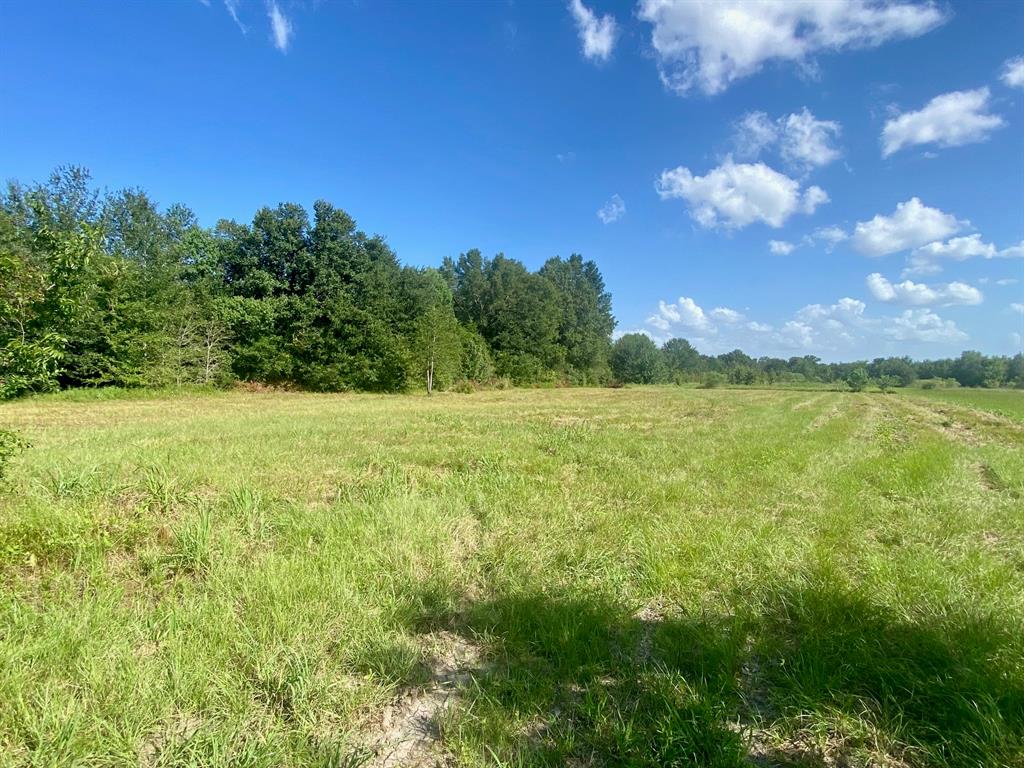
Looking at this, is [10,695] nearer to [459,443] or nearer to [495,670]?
[495,670]

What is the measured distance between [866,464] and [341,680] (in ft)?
33.7

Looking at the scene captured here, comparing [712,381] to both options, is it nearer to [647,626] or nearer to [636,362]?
[636,362]

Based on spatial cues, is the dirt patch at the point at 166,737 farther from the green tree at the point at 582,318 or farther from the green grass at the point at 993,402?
the green tree at the point at 582,318

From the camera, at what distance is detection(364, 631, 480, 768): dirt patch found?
7.31 ft

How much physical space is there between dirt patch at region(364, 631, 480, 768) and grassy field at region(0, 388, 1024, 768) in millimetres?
13

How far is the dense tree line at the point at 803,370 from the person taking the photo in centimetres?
7544

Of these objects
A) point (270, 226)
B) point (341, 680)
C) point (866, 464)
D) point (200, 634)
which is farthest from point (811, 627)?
point (270, 226)

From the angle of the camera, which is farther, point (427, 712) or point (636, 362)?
point (636, 362)

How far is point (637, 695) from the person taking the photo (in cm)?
262

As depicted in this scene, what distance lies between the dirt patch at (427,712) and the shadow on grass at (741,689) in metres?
0.10

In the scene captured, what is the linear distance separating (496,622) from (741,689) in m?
1.73

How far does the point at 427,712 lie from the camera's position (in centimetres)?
255

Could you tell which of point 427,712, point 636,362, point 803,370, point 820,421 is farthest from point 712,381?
point 427,712

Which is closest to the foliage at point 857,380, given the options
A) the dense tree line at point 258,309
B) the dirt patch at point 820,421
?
the dense tree line at point 258,309
